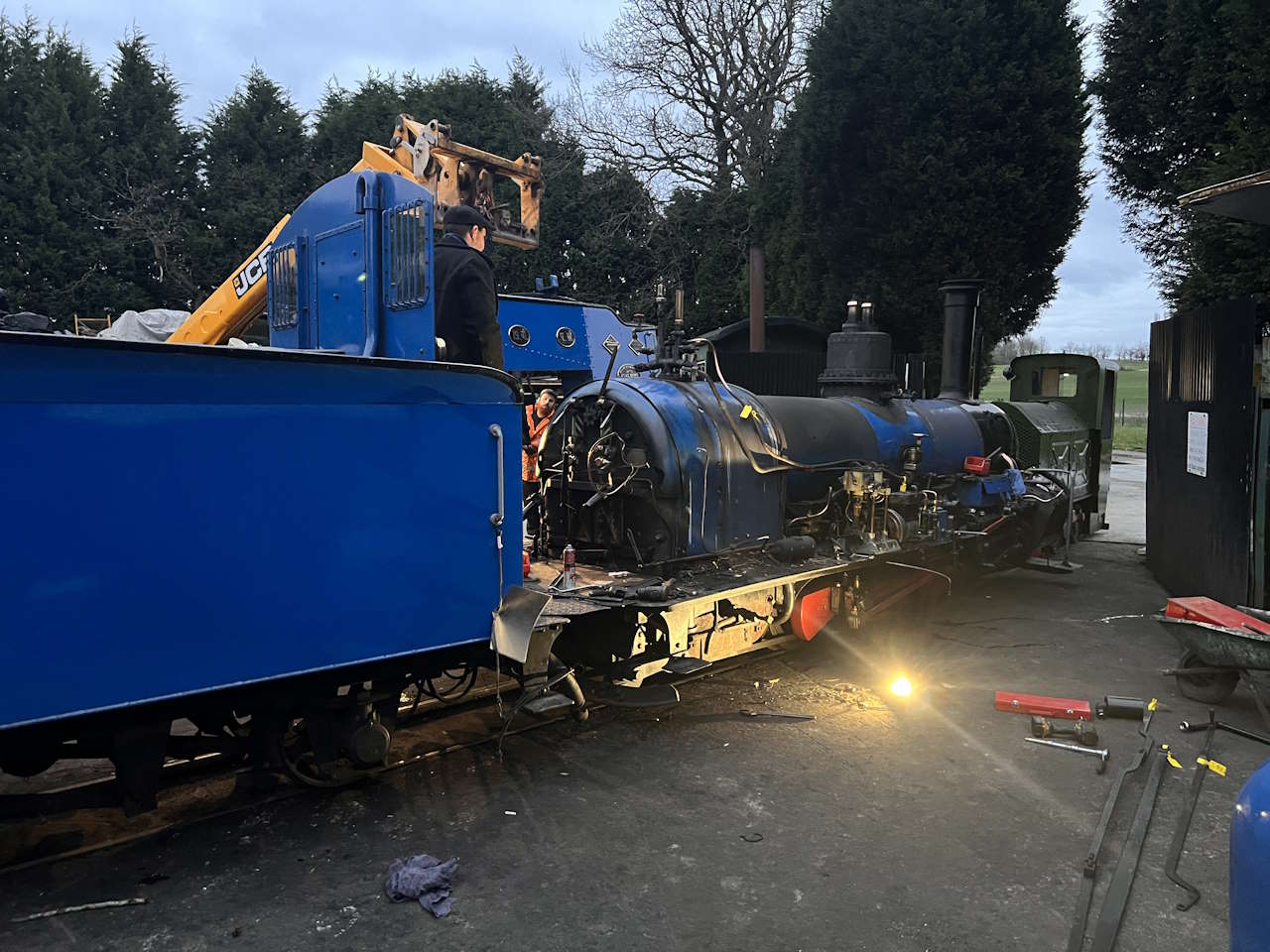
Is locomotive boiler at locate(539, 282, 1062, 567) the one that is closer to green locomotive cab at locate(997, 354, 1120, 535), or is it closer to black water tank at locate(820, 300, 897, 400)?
black water tank at locate(820, 300, 897, 400)

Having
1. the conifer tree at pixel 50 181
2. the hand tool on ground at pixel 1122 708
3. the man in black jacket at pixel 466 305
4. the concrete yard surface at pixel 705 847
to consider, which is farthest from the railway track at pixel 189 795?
the conifer tree at pixel 50 181

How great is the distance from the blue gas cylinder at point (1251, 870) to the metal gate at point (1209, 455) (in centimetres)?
669

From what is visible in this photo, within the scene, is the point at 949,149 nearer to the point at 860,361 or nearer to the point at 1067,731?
the point at 860,361

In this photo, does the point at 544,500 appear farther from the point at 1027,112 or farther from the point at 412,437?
the point at 1027,112

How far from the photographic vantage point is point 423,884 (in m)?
3.42

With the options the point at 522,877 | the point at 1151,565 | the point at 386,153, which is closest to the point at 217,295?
the point at 386,153

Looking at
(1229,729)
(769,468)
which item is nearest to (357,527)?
(769,468)

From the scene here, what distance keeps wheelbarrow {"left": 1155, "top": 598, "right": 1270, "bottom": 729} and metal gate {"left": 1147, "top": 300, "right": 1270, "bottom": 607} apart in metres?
1.63

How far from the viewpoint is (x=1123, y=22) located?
1335 centimetres

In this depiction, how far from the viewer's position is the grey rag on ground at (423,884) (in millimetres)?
3353

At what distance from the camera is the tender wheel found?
577 centimetres

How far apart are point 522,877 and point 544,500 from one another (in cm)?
282

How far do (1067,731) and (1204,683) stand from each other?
1.40 metres

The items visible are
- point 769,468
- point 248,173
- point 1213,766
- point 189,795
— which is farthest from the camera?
point 248,173
